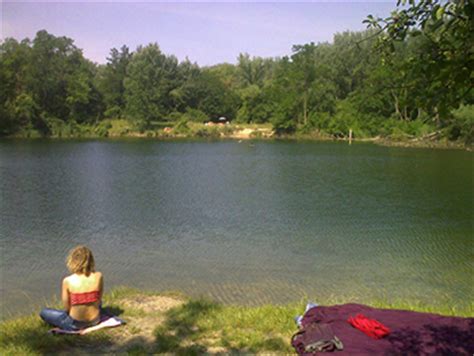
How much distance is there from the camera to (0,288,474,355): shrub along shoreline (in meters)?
4.42

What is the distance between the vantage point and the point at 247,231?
42.0ft

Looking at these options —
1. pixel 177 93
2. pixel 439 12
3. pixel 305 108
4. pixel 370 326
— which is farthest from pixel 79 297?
pixel 177 93

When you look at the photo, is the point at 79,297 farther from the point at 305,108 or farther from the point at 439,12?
the point at 305,108

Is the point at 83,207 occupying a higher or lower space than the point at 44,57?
lower

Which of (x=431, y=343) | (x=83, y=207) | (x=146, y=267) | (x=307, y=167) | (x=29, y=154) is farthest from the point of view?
(x=29, y=154)

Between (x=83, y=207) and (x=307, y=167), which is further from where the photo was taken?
(x=307, y=167)

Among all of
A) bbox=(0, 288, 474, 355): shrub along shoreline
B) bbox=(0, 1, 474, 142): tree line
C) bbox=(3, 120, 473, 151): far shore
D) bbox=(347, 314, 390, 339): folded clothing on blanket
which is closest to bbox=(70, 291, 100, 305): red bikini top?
bbox=(0, 288, 474, 355): shrub along shoreline

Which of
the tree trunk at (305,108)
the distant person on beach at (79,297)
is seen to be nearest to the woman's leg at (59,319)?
the distant person on beach at (79,297)

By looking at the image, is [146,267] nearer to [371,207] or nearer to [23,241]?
[23,241]

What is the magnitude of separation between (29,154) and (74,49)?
98.8 ft

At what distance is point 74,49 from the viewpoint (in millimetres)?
59062

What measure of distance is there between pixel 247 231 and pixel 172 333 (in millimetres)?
8006

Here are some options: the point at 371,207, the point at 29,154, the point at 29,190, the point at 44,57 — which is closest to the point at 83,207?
the point at 29,190

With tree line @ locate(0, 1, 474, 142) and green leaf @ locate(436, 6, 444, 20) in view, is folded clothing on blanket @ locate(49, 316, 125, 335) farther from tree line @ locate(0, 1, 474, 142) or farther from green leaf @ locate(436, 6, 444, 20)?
tree line @ locate(0, 1, 474, 142)
